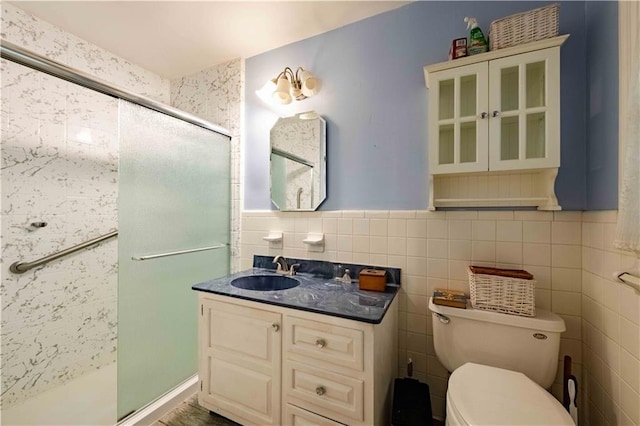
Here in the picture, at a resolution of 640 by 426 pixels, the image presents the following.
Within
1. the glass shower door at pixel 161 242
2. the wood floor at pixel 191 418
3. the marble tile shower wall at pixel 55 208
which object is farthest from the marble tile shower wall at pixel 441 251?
the marble tile shower wall at pixel 55 208

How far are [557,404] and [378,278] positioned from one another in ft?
2.54

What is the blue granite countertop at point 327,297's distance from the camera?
1112mm

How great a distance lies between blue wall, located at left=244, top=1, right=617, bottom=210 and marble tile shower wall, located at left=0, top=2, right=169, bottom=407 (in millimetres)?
1421

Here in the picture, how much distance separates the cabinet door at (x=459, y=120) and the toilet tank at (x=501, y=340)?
0.66 m

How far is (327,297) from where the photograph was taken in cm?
130

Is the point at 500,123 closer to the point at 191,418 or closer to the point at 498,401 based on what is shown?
the point at 498,401

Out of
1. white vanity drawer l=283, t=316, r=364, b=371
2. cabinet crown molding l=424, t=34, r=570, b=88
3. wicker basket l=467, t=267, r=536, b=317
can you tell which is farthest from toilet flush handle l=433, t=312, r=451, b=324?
cabinet crown molding l=424, t=34, r=570, b=88

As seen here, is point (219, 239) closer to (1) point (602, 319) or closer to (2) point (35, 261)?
(2) point (35, 261)

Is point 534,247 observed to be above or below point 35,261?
above

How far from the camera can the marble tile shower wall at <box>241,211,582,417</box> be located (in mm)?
1214

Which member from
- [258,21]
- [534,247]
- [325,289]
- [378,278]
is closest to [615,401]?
[534,247]

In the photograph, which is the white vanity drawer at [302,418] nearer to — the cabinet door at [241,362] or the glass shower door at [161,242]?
the cabinet door at [241,362]

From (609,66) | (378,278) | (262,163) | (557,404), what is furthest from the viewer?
(262,163)

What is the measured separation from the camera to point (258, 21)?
166 cm
